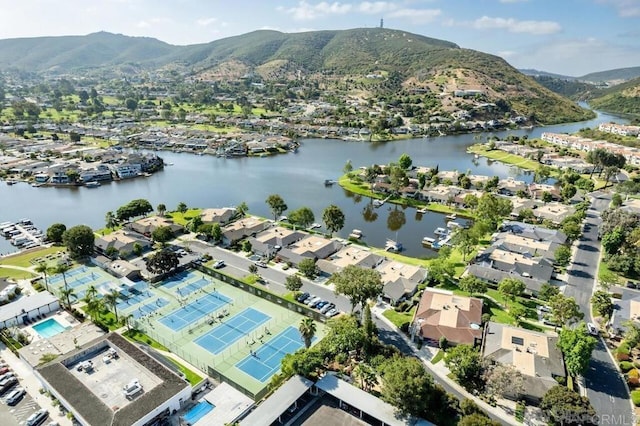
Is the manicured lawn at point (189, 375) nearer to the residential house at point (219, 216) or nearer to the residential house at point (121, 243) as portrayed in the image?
the residential house at point (121, 243)

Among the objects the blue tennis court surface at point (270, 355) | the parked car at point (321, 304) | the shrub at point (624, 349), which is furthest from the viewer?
the parked car at point (321, 304)

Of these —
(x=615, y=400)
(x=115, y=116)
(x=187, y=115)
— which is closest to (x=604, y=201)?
(x=615, y=400)

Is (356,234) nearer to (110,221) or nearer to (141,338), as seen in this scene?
(141,338)

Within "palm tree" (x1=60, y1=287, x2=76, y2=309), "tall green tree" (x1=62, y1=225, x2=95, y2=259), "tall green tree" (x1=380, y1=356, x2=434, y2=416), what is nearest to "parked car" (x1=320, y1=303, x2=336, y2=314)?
"tall green tree" (x1=380, y1=356, x2=434, y2=416)

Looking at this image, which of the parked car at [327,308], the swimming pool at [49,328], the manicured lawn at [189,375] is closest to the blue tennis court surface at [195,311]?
the manicured lawn at [189,375]

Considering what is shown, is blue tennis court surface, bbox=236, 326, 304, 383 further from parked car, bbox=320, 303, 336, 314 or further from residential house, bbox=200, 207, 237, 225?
residential house, bbox=200, 207, 237, 225

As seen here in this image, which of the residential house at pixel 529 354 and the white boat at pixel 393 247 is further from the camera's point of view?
the white boat at pixel 393 247
